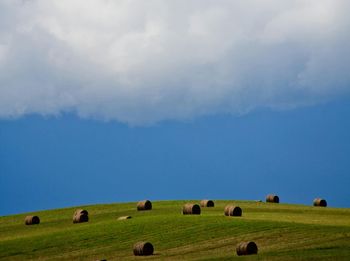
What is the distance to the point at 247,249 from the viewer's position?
45.1m

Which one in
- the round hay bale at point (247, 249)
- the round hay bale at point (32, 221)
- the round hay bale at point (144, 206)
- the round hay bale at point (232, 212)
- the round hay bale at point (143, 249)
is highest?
the round hay bale at point (144, 206)

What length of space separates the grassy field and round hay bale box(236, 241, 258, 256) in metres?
0.49

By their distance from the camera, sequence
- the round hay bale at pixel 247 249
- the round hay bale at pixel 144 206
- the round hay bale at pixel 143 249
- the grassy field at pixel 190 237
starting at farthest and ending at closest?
the round hay bale at pixel 144 206 < the round hay bale at pixel 143 249 < the grassy field at pixel 190 237 < the round hay bale at pixel 247 249

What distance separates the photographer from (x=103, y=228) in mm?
60000

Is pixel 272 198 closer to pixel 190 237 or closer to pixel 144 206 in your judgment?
pixel 144 206

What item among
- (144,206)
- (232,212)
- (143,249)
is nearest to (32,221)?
(144,206)

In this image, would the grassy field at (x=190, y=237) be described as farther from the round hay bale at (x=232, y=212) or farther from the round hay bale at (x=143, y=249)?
the round hay bale at (x=232, y=212)

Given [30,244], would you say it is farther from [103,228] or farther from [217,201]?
[217,201]

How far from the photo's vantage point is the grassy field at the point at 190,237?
4631cm

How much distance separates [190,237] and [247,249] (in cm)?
913

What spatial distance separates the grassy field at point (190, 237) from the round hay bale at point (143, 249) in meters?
0.59

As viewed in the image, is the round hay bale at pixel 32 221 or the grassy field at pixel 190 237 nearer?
the grassy field at pixel 190 237

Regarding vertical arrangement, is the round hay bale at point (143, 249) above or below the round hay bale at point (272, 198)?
below

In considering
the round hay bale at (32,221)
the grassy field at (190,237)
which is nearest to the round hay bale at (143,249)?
the grassy field at (190,237)
